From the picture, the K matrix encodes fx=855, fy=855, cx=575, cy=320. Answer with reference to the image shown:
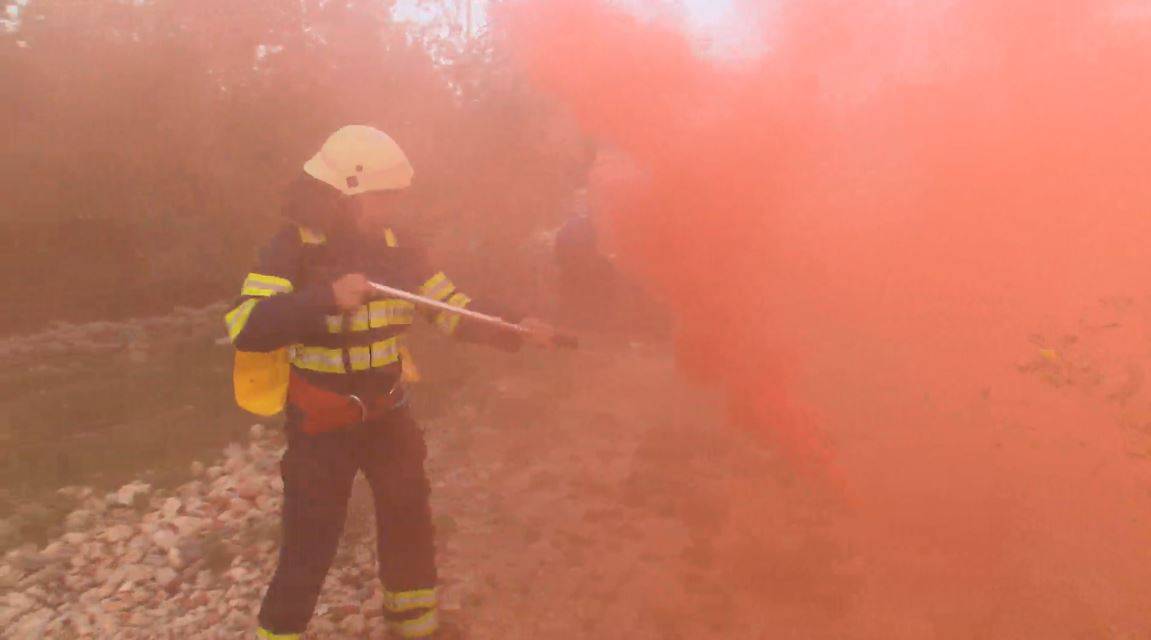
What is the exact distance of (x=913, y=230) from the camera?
4777mm

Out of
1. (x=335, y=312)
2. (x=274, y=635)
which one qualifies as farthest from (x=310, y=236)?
(x=274, y=635)

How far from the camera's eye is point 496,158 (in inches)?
256

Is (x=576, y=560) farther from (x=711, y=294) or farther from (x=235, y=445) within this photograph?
(x=235, y=445)

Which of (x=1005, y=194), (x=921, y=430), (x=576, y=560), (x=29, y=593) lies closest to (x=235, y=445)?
(x=29, y=593)

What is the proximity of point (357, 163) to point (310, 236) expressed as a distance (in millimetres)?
279

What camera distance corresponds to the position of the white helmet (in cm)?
273

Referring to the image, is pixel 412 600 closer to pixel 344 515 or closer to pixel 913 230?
pixel 344 515

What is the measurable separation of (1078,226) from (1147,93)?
733mm

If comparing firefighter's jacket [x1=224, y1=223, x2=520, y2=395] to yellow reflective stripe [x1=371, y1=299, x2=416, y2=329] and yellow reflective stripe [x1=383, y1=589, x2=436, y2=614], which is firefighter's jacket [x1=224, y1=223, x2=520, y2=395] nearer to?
yellow reflective stripe [x1=371, y1=299, x2=416, y2=329]

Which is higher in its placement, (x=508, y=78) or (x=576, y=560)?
(x=508, y=78)

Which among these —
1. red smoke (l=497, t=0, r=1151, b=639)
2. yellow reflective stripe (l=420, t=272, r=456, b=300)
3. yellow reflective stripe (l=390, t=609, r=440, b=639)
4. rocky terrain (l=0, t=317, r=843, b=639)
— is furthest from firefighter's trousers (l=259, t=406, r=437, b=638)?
red smoke (l=497, t=0, r=1151, b=639)

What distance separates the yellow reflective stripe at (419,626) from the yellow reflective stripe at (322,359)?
1031 millimetres

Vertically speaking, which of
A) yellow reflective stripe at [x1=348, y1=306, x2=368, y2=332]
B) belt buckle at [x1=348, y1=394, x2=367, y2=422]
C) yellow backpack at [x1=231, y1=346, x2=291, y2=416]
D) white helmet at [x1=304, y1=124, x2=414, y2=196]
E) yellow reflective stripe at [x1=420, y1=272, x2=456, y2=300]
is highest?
white helmet at [x1=304, y1=124, x2=414, y2=196]

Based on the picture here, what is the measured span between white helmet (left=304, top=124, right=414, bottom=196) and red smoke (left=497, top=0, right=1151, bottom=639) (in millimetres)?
2592
